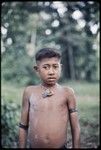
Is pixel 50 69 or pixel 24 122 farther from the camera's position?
pixel 24 122

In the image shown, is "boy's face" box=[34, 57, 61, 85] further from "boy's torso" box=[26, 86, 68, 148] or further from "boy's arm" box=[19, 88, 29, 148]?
"boy's arm" box=[19, 88, 29, 148]

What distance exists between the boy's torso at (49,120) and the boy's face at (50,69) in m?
0.15

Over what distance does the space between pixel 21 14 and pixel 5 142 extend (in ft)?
7.50

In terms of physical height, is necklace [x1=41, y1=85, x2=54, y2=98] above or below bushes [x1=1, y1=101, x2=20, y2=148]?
above

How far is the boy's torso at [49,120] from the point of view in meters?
2.99

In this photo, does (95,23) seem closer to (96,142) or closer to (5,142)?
(96,142)

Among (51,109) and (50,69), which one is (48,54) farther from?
(51,109)

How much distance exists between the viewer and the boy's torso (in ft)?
9.80

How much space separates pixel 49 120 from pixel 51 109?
0.10 meters

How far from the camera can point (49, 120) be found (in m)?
2.99

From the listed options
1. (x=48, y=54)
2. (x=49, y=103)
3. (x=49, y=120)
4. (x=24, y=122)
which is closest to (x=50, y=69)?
(x=48, y=54)

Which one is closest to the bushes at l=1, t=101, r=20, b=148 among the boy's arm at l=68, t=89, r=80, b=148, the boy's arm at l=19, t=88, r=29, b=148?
the boy's arm at l=19, t=88, r=29, b=148

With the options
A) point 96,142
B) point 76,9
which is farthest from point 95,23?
point 96,142

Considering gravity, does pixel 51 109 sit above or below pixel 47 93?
below
